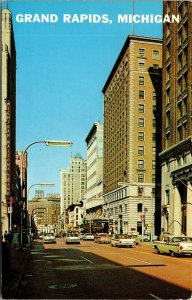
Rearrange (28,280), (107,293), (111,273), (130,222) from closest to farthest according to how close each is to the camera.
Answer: (107,293), (28,280), (111,273), (130,222)

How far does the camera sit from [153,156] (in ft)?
336

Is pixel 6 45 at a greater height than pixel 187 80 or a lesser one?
greater

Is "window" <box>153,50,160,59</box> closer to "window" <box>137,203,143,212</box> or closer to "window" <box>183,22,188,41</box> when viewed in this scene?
"window" <box>137,203,143,212</box>

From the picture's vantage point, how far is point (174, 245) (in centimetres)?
3088

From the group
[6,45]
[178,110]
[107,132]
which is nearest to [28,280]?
[178,110]

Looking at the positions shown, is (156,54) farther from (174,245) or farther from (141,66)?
(174,245)

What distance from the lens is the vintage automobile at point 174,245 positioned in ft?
97.7

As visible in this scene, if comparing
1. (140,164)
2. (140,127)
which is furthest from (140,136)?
(140,164)

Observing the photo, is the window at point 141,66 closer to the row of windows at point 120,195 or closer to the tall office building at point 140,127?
the tall office building at point 140,127

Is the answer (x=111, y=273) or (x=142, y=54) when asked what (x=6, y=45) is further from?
(x=111, y=273)

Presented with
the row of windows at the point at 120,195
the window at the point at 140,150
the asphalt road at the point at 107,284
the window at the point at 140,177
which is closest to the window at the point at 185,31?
the row of windows at the point at 120,195

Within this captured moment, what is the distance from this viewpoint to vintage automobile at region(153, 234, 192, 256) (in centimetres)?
2977

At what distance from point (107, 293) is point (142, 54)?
91171 mm

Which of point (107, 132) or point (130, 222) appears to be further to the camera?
point (107, 132)
